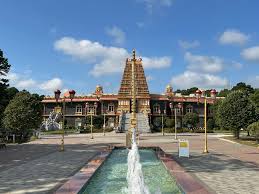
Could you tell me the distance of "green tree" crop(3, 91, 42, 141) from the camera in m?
45.7

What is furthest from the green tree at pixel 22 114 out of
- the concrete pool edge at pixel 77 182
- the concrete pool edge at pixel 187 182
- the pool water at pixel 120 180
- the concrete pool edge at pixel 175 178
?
the concrete pool edge at pixel 187 182

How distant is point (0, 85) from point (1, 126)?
15811 millimetres

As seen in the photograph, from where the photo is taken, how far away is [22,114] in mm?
45625

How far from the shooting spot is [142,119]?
86250 millimetres

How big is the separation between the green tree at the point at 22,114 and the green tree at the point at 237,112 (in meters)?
23.2

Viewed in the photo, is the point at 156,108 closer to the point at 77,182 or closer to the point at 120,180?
the point at 120,180

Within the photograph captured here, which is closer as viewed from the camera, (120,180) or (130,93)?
(120,180)

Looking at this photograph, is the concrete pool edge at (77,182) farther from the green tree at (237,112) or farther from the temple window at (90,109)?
the temple window at (90,109)

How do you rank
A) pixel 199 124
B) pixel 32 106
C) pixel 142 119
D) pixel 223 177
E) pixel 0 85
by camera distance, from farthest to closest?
pixel 199 124, pixel 142 119, pixel 32 106, pixel 0 85, pixel 223 177

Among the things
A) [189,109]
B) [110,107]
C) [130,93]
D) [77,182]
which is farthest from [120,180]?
[189,109]

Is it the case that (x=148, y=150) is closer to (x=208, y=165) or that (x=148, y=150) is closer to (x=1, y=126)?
(x=208, y=165)

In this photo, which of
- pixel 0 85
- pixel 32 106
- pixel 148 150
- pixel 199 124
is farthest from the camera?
pixel 199 124

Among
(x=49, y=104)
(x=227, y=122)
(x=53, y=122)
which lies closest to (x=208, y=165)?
(x=227, y=122)

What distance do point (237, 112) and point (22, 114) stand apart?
86.0 feet
